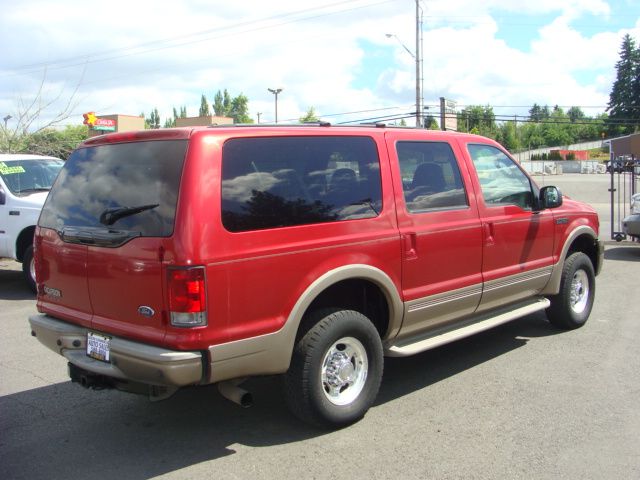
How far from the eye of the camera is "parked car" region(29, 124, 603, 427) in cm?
335

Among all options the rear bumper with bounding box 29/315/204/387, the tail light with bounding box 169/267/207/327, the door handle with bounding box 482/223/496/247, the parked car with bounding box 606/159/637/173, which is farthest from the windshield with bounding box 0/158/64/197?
the parked car with bounding box 606/159/637/173

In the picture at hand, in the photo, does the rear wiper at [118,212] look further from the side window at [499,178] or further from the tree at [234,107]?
the tree at [234,107]

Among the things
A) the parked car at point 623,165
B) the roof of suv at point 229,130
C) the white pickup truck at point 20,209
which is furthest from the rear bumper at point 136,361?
the parked car at point 623,165

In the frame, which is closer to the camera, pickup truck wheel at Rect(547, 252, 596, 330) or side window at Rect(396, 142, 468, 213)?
side window at Rect(396, 142, 468, 213)

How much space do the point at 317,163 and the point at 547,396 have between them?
2.53 m

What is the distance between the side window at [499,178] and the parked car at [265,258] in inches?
5.6

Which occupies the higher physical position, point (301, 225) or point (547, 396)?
point (301, 225)

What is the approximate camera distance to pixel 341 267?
12.8ft

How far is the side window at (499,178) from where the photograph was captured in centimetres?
524

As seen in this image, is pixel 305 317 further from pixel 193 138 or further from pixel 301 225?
pixel 193 138

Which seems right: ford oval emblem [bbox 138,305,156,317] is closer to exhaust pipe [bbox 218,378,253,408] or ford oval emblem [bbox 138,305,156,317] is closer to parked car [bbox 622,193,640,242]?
exhaust pipe [bbox 218,378,253,408]

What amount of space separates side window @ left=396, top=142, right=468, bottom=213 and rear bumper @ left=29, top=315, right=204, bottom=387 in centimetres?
206

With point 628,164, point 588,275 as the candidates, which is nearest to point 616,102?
point 628,164

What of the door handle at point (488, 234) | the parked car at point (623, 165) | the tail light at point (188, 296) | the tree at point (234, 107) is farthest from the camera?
the tree at point (234, 107)
